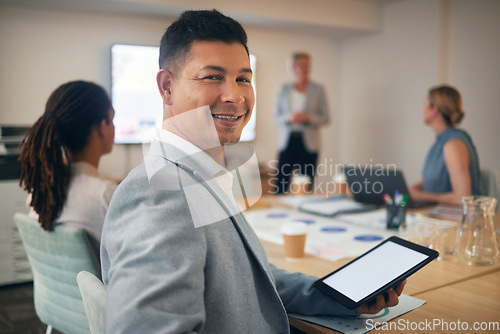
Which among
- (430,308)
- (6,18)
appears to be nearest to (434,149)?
(430,308)

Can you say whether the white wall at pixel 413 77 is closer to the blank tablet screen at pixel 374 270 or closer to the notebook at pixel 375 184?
the notebook at pixel 375 184

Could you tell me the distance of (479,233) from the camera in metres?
1.40

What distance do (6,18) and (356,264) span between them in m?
3.89

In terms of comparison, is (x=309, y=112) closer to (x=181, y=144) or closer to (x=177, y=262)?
(x=181, y=144)

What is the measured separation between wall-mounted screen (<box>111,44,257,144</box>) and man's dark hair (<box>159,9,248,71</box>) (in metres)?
3.30

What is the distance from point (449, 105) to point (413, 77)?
2.49 m

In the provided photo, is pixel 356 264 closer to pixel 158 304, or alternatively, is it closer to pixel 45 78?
pixel 158 304

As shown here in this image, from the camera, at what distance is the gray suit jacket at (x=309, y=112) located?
15.5 feet

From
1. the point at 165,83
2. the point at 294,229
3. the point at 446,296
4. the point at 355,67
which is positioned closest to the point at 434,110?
the point at 294,229

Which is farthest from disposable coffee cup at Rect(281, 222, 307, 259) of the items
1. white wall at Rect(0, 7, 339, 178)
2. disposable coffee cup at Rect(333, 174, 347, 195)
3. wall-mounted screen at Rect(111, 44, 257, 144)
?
white wall at Rect(0, 7, 339, 178)

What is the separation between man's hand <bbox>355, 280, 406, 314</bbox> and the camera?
979 mm

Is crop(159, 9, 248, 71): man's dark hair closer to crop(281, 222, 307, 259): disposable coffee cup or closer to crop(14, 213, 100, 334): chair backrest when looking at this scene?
crop(14, 213, 100, 334): chair backrest

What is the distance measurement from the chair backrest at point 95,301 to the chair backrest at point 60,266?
15.1 inches

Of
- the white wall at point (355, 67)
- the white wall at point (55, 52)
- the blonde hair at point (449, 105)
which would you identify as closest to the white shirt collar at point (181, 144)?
the blonde hair at point (449, 105)
